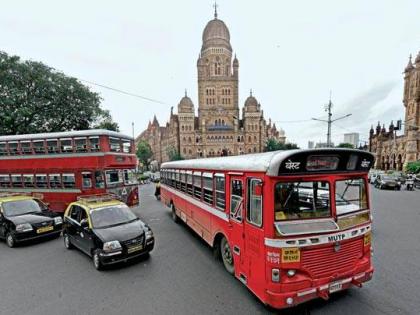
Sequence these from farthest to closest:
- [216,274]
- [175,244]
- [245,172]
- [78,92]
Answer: [78,92]
[175,244]
[216,274]
[245,172]

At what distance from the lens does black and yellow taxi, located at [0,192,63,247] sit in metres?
7.25

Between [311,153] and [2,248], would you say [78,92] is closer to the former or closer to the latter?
[2,248]

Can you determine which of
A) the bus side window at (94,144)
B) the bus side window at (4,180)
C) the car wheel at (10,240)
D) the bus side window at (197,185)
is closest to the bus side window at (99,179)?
the bus side window at (94,144)

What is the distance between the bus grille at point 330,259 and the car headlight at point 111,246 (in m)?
4.36

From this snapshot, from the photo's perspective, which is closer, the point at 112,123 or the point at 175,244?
the point at 175,244

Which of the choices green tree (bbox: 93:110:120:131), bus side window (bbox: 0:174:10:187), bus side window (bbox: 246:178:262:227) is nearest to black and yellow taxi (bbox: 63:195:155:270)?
bus side window (bbox: 246:178:262:227)

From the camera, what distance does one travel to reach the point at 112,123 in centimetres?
3023

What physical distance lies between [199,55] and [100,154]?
7905cm

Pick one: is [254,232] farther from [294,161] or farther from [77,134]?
[77,134]

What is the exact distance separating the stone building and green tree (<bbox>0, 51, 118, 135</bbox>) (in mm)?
53912

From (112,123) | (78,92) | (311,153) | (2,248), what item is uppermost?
(78,92)

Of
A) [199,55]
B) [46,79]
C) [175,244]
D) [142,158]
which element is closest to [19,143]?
[175,244]

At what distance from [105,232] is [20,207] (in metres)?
4.82

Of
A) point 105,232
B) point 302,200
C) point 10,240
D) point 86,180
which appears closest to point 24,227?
point 10,240
